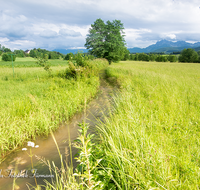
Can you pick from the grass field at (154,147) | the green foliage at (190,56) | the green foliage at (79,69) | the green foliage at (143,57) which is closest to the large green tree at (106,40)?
the green foliage at (79,69)

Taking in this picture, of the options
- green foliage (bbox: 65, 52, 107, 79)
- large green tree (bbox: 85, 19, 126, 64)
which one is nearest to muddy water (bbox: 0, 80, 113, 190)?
green foliage (bbox: 65, 52, 107, 79)

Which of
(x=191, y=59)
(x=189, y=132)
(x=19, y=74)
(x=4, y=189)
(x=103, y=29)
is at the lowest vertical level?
(x=4, y=189)

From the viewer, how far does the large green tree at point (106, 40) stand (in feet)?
92.9

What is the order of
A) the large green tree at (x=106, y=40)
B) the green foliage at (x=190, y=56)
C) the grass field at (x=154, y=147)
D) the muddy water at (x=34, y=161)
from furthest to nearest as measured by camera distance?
the green foliage at (x=190, y=56), the large green tree at (x=106, y=40), the muddy water at (x=34, y=161), the grass field at (x=154, y=147)

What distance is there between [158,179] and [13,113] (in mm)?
4132

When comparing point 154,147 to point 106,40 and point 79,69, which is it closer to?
point 79,69

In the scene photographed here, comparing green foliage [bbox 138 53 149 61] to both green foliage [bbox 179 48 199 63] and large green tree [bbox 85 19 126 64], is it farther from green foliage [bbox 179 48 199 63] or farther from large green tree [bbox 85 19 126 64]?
large green tree [bbox 85 19 126 64]

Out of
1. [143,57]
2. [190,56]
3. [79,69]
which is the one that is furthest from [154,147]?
[143,57]

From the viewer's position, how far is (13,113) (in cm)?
372

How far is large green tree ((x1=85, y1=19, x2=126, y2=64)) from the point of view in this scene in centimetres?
2831

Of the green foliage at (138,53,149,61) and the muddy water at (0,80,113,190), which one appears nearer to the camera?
the muddy water at (0,80,113,190)

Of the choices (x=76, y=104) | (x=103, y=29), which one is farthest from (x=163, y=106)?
(x=103, y=29)

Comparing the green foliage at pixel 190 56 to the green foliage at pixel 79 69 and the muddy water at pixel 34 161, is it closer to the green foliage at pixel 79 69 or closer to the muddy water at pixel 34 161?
the green foliage at pixel 79 69

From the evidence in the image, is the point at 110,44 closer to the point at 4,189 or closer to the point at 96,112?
the point at 96,112
